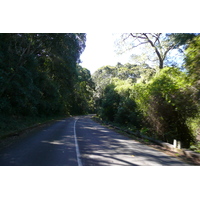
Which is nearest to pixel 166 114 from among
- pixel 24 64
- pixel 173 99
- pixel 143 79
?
pixel 173 99

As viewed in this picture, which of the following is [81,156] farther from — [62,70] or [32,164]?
[62,70]

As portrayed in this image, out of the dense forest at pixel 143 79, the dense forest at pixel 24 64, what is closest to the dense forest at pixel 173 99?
the dense forest at pixel 143 79

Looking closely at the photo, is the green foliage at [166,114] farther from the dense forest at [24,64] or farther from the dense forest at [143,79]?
the dense forest at [24,64]

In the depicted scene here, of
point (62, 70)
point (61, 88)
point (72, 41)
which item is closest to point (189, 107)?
point (72, 41)

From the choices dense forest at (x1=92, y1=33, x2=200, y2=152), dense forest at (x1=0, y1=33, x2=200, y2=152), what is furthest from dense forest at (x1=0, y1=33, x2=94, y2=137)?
dense forest at (x1=92, y1=33, x2=200, y2=152)

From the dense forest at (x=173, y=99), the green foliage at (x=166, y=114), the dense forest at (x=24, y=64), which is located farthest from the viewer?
the dense forest at (x=24, y=64)

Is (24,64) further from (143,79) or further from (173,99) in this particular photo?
(143,79)

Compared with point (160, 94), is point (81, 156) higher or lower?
lower

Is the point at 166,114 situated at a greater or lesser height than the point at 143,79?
lesser

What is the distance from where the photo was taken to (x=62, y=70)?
61.1 feet

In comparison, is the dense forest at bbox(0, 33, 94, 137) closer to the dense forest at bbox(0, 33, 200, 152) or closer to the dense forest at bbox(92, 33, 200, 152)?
the dense forest at bbox(0, 33, 200, 152)

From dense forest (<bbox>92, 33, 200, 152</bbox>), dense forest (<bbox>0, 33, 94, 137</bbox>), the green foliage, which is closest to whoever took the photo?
dense forest (<bbox>92, 33, 200, 152</bbox>)

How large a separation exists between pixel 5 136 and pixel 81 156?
6242 millimetres

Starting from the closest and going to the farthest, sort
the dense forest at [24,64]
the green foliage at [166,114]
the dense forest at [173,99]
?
the dense forest at [173,99] < the green foliage at [166,114] < the dense forest at [24,64]
